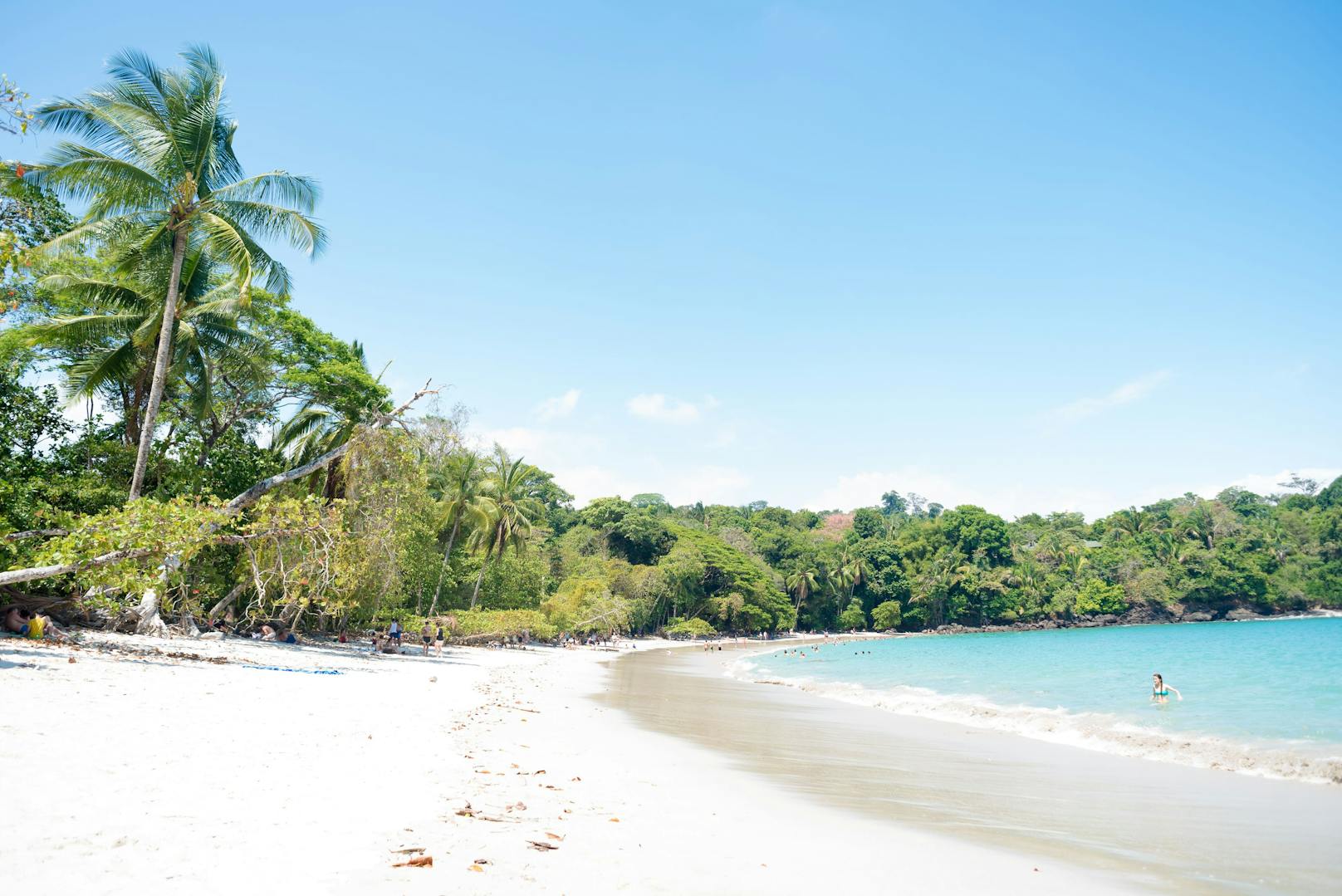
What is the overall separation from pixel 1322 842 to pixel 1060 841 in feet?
8.91

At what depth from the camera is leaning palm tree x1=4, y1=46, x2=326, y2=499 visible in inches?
566

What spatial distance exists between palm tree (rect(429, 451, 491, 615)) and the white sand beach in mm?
22929

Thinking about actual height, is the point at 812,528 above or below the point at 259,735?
above

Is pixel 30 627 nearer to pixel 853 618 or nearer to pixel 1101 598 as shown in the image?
pixel 853 618

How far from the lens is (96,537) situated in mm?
10984

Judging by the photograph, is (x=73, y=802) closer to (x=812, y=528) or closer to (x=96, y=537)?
(x=96, y=537)

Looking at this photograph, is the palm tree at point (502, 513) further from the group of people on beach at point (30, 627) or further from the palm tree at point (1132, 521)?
the palm tree at point (1132, 521)

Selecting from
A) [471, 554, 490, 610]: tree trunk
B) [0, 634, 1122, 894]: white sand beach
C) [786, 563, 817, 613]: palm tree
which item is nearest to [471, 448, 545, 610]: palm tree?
[471, 554, 490, 610]: tree trunk

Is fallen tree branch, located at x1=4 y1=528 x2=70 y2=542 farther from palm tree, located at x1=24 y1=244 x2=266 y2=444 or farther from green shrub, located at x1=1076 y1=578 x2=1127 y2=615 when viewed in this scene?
green shrub, located at x1=1076 y1=578 x2=1127 y2=615

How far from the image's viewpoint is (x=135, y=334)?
17.0 meters

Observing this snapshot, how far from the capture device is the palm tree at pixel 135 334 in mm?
16938

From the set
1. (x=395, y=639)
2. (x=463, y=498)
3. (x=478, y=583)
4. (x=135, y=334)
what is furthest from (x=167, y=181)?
(x=478, y=583)

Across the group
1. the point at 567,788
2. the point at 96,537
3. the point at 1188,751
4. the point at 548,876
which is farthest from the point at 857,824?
the point at 96,537

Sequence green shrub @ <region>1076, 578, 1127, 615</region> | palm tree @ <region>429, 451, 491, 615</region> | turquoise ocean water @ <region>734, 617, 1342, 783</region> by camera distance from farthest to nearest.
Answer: green shrub @ <region>1076, 578, 1127, 615</region> < palm tree @ <region>429, 451, 491, 615</region> < turquoise ocean water @ <region>734, 617, 1342, 783</region>
